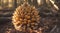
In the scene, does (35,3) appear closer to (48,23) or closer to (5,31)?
(48,23)

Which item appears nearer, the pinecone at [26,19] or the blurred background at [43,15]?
the pinecone at [26,19]

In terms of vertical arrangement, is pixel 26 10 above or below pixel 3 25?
above

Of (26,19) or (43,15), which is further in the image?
(43,15)

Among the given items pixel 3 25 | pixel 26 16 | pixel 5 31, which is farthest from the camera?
pixel 3 25

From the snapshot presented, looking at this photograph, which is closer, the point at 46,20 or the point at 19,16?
the point at 19,16

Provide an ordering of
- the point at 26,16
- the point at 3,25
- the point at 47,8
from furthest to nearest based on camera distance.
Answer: the point at 47,8
the point at 3,25
the point at 26,16

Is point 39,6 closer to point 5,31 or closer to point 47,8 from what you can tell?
point 47,8

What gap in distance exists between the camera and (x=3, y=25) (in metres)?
9.98

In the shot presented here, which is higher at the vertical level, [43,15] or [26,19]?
[26,19]

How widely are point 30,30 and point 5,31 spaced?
1368 mm

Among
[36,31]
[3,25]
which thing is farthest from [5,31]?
[36,31]

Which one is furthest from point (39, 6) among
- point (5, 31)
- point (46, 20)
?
point (5, 31)

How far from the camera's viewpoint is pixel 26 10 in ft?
27.2

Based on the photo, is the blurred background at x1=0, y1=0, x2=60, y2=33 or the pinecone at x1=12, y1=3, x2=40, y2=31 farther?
the blurred background at x1=0, y1=0, x2=60, y2=33
